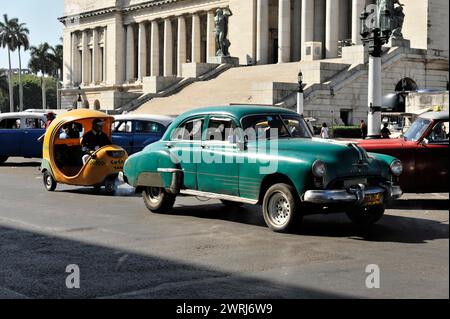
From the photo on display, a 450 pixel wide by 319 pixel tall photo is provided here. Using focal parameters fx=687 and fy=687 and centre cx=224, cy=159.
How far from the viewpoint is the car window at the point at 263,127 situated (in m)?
10.6

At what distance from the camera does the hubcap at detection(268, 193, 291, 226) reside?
9.85 metres

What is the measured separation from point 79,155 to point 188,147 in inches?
251

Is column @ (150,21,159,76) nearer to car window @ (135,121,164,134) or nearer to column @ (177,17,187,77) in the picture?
column @ (177,17,187,77)

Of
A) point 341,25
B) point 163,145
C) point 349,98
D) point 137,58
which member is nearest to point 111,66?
point 137,58

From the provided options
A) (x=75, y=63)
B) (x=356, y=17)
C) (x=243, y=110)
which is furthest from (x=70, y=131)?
(x=75, y=63)

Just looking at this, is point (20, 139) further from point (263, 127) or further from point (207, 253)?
point (207, 253)

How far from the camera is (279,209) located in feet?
32.9

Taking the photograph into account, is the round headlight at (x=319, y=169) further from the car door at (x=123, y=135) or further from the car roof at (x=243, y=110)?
the car door at (x=123, y=135)

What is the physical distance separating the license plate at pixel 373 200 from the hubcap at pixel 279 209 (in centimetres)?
111

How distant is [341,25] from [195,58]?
18065mm


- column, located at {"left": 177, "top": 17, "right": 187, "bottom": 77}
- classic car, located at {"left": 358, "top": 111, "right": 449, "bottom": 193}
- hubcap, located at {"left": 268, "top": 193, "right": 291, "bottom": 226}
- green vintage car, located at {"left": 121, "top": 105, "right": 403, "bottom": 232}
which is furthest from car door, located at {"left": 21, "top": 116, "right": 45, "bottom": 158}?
column, located at {"left": 177, "top": 17, "right": 187, "bottom": 77}

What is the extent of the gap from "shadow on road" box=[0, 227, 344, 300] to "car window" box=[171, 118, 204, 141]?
10.7 feet

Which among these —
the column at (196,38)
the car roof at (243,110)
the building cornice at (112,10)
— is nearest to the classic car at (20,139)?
the car roof at (243,110)
